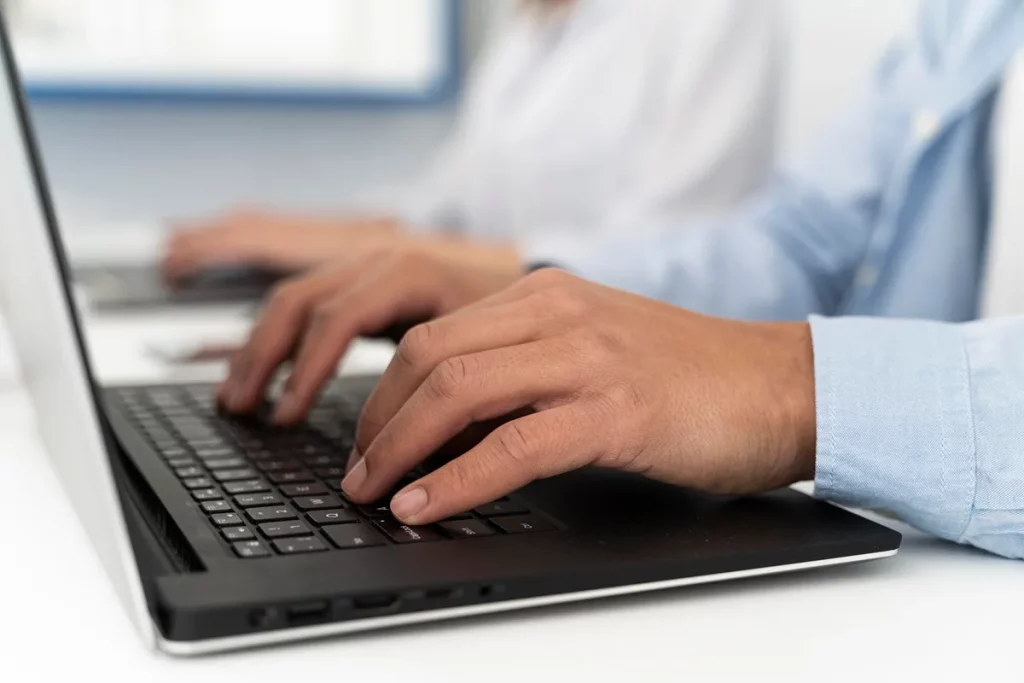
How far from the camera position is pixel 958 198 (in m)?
0.89

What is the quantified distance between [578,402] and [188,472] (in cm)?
18

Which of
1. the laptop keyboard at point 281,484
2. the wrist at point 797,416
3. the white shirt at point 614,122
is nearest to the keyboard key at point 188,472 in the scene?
the laptop keyboard at point 281,484

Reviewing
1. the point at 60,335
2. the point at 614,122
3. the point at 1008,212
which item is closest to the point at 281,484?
the point at 60,335

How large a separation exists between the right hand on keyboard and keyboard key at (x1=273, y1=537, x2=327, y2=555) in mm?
235

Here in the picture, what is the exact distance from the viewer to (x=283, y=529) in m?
0.44

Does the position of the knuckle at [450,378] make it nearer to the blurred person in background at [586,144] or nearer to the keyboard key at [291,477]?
the keyboard key at [291,477]

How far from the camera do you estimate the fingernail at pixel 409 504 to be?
0.46m

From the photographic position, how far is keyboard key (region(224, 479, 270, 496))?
19.7 inches

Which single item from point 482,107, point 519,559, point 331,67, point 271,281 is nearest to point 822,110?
point 271,281

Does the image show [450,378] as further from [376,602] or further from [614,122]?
[614,122]

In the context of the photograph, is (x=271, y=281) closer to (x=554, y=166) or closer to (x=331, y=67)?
(x=554, y=166)

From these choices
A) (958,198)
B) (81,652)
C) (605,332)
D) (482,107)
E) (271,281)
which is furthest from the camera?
(482,107)

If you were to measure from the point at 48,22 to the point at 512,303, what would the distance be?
198 cm

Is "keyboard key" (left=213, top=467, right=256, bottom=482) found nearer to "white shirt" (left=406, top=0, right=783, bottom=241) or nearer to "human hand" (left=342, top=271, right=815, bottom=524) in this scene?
"human hand" (left=342, top=271, right=815, bottom=524)
